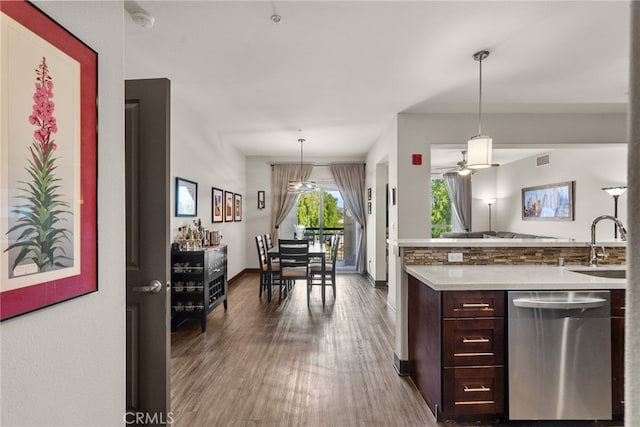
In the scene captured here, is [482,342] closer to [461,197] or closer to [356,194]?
[356,194]

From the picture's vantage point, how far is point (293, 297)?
477cm

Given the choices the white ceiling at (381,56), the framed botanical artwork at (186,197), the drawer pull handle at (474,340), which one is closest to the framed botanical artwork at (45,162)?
the white ceiling at (381,56)

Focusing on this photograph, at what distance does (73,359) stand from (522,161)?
8.08 metres

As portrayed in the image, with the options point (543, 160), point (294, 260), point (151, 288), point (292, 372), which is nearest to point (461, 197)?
point (543, 160)

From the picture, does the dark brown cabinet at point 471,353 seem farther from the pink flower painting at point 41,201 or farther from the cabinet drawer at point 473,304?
the pink flower painting at point 41,201

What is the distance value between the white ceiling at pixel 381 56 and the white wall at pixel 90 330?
1019mm

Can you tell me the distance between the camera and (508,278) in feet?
6.53

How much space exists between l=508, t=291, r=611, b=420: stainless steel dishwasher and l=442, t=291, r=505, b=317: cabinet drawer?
78 millimetres

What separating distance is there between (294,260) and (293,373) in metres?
1.90

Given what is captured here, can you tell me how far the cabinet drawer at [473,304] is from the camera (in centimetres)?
189

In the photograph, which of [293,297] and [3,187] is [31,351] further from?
[293,297]

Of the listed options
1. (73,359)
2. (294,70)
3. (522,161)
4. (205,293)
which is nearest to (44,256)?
(73,359)

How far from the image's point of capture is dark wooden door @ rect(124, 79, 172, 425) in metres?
1.59

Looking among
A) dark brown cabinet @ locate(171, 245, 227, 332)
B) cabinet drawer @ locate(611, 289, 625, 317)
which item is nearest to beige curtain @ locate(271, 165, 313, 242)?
dark brown cabinet @ locate(171, 245, 227, 332)
